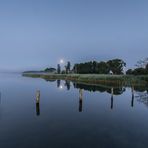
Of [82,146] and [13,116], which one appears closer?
[82,146]

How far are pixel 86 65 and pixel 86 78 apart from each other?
131 feet

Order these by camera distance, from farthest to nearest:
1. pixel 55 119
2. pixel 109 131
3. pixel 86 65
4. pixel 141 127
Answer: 1. pixel 86 65
2. pixel 55 119
3. pixel 141 127
4. pixel 109 131

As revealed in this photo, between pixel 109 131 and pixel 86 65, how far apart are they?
10972 cm

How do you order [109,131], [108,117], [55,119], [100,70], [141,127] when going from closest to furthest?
1. [109,131]
2. [141,127]
3. [55,119]
4. [108,117]
5. [100,70]

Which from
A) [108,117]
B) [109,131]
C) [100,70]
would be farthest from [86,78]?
[109,131]

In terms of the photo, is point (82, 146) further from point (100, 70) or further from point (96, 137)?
point (100, 70)

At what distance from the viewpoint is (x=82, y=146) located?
15.7 metres

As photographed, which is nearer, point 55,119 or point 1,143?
point 1,143

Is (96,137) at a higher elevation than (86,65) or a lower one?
lower

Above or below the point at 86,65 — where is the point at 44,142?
below

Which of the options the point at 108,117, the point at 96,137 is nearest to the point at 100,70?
the point at 108,117

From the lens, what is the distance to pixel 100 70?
118250 millimetres

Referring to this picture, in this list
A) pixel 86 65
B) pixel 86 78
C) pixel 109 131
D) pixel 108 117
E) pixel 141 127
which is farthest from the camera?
pixel 86 65

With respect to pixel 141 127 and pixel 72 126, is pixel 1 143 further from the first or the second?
pixel 141 127
